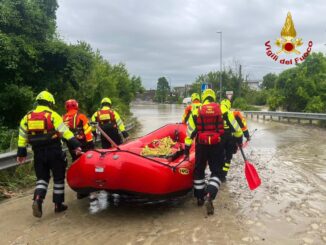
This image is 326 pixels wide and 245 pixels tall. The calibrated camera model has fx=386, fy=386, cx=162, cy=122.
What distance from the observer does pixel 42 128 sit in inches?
225

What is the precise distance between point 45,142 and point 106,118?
2765 mm

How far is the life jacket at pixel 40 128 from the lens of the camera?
5.70 meters

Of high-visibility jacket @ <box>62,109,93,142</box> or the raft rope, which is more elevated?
high-visibility jacket @ <box>62,109,93,142</box>

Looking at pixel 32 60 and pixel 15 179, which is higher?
pixel 32 60

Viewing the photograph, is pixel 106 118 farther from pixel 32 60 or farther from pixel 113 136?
pixel 32 60

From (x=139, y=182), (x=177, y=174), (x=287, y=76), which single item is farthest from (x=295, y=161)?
(x=287, y=76)

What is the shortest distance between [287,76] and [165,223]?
93.6 feet

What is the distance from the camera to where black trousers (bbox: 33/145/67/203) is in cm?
584

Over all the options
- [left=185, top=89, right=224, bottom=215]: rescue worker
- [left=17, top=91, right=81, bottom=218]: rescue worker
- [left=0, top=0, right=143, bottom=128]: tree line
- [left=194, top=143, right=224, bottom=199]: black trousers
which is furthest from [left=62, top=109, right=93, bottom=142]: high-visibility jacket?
[left=0, top=0, right=143, bottom=128]: tree line

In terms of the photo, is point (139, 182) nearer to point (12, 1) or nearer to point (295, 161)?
point (295, 161)

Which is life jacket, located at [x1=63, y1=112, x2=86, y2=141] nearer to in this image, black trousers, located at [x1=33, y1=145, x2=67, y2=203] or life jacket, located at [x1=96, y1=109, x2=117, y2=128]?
life jacket, located at [x1=96, y1=109, x2=117, y2=128]

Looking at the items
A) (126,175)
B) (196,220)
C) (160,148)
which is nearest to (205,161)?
(196,220)

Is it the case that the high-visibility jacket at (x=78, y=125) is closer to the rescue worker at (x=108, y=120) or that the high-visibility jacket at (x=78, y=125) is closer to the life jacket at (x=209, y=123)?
the rescue worker at (x=108, y=120)

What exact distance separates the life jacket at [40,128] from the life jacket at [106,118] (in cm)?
271
